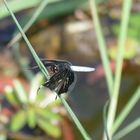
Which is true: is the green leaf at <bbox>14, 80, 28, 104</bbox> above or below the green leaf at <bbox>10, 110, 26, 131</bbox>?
above

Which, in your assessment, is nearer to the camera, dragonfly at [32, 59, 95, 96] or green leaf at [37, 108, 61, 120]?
dragonfly at [32, 59, 95, 96]

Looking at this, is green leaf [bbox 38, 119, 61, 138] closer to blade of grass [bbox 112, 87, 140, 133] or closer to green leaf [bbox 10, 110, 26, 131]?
green leaf [bbox 10, 110, 26, 131]

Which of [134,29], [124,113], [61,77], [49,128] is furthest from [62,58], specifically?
[61,77]

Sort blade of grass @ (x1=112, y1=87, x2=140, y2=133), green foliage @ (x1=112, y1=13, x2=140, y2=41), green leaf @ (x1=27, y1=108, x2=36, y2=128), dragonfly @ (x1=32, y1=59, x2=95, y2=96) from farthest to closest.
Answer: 1. green foliage @ (x1=112, y1=13, x2=140, y2=41)
2. green leaf @ (x1=27, y1=108, x2=36, y2=128)
3. blade of grass @ (x1=112, y1=87, x2=140, y2=133)
4. dragonfly @ (x1=32, y1=59, x2=95, y2=96)

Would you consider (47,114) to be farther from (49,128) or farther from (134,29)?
(134,29)

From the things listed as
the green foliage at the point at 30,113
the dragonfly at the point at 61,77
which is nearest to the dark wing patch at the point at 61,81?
the dragonfly at the point at 61,77

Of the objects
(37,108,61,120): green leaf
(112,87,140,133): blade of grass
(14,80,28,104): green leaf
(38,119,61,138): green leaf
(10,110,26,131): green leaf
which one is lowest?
(38,119,61,138): green leaf

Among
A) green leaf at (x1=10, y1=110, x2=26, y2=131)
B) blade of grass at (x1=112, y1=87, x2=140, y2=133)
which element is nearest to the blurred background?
green leaf at (x1=10, y1=110, x2=26, y2=131)
